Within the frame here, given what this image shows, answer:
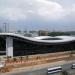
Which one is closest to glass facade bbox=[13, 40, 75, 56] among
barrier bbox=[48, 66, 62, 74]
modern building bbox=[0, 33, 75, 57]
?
modern building bbox=[0, 33, 75, 57]

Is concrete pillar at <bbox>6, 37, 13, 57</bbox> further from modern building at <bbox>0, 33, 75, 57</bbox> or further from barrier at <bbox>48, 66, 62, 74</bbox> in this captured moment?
barrier at <bbox>48, 66, 62, 74</bbox>

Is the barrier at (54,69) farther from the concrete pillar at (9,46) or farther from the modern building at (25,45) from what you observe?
the concrete pillar at (9,46)

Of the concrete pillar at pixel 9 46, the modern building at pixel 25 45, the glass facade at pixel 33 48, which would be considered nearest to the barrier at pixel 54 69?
the modern building at pixel 25 45

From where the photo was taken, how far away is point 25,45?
47.6m

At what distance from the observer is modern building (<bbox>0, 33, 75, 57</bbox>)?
147 feet

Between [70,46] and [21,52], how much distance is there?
13.3m

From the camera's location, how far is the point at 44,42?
A: 49.2 metres

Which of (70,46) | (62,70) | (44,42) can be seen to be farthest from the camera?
(70,46)

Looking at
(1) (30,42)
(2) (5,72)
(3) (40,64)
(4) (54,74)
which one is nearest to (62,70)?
(4) (54,74)

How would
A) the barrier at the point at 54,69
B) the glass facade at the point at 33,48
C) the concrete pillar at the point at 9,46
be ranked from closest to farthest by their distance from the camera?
the barrier at the point at 54,69, the concrete pillar at the point at 9,46, the glass facade at the point at 33,48

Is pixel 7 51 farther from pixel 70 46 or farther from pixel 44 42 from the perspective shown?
pixel 70 46

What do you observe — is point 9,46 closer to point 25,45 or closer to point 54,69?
→ point 25,45

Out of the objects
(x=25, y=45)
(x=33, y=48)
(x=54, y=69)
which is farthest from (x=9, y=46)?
(x=54, y=69)

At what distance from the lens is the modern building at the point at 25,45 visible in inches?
1768
